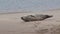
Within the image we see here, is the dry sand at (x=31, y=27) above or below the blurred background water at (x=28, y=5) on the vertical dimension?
below

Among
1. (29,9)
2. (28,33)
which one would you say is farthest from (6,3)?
(28,33)

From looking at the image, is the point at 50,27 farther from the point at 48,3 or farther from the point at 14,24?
the point at 48,3

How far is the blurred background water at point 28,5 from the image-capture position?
77.2 inches

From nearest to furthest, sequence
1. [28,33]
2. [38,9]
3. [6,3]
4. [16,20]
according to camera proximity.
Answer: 1. [28,33]
2. [16,20]
3. [38,9]
4. [6,3]

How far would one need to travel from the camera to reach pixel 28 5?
2.07 meters

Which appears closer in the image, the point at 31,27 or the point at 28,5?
the point at 31,27

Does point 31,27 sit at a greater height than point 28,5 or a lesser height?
lesser

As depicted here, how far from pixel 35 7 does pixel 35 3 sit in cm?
11

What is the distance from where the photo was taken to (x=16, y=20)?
1373 mm

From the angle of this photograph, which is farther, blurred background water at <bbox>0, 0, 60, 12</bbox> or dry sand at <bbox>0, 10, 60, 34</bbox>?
blurred background water at <bbox>0, 0, 60, 12</bbox>

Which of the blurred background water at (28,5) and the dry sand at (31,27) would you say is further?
the blurred background water at (28,5)

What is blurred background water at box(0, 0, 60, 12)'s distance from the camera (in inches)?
77.2

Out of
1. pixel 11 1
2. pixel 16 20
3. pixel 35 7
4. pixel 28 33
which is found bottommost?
pixel 28 33

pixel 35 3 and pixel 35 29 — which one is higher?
pixel 35 3
